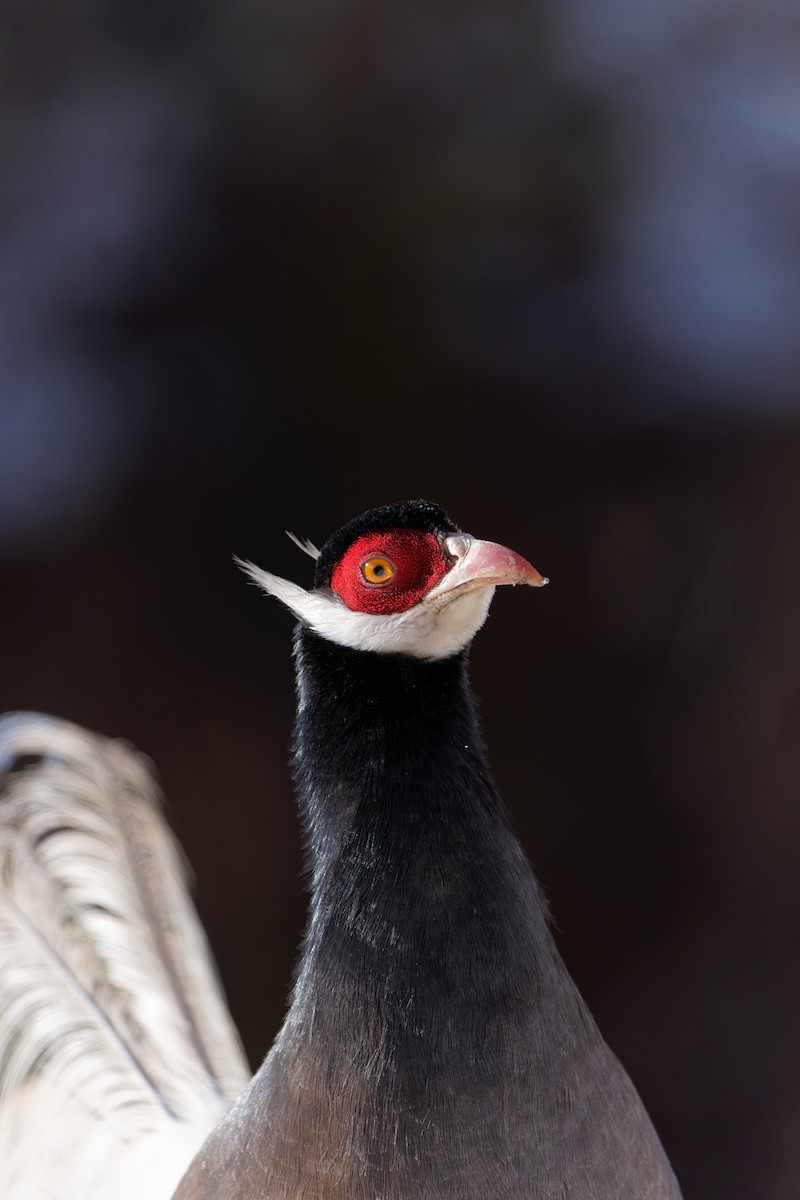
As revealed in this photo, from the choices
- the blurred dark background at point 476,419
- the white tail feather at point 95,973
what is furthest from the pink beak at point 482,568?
the blurred dark background at point 476,419

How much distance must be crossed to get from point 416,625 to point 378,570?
0.10 feet

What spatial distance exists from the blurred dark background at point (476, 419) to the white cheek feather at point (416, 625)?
72 centimetres

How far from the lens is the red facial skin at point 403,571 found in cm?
48

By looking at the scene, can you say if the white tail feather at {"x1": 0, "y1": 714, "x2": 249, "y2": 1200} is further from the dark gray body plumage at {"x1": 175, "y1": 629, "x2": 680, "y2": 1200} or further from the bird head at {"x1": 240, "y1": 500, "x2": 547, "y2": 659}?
the bird head at {"x1": 240, "y1": 500, "x2": 547, "y2": 659}

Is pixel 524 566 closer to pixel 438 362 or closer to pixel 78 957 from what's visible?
pixel 78 957

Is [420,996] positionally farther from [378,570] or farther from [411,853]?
[378,570]

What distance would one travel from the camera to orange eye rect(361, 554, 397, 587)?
18.8 inches

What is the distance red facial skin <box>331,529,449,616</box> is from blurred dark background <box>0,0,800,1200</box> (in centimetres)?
73

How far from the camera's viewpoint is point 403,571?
48cm

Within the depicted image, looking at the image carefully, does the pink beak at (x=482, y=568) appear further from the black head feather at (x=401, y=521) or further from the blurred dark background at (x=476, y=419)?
the blurred dark background at (x=476, y=419)

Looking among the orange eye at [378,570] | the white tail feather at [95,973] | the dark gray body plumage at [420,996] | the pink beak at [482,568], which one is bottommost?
the white tail feather at [95,973]

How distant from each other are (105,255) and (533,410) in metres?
0.51

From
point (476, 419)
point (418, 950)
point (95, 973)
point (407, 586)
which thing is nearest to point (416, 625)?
point (407, 586)

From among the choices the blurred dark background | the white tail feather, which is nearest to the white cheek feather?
the white tail feather
